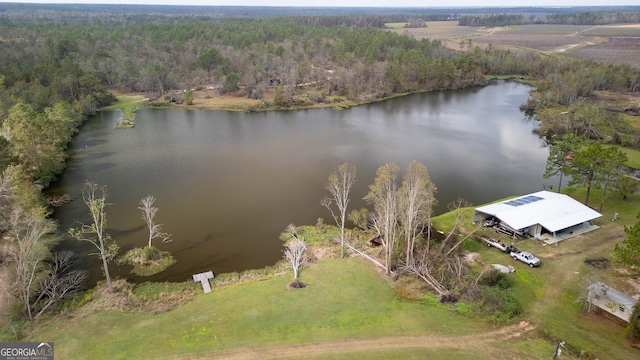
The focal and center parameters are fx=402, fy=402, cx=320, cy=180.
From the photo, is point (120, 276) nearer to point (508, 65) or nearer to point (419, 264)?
point (419, 264)

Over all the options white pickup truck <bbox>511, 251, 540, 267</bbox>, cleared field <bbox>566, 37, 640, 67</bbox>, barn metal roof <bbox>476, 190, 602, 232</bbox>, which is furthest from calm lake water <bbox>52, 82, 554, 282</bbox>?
cleared field <bbox>566, 37, 640, 67</bbox>

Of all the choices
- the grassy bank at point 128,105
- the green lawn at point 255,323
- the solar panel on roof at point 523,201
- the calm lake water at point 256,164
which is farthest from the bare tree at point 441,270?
the grassy bank at point 128,105

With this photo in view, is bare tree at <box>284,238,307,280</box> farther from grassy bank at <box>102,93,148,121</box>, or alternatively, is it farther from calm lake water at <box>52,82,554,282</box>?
grassy bank at <box>102,93,148,121</box>

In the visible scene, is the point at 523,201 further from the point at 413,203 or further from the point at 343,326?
the point at 343,326

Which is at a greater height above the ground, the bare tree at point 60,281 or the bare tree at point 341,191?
the bare tree at point 341,191

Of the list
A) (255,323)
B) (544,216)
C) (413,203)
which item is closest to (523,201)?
(544,216)

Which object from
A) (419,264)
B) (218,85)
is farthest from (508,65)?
(419,264)

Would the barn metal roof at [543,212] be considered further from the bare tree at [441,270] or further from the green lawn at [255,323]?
the green lawn at [255,323]
